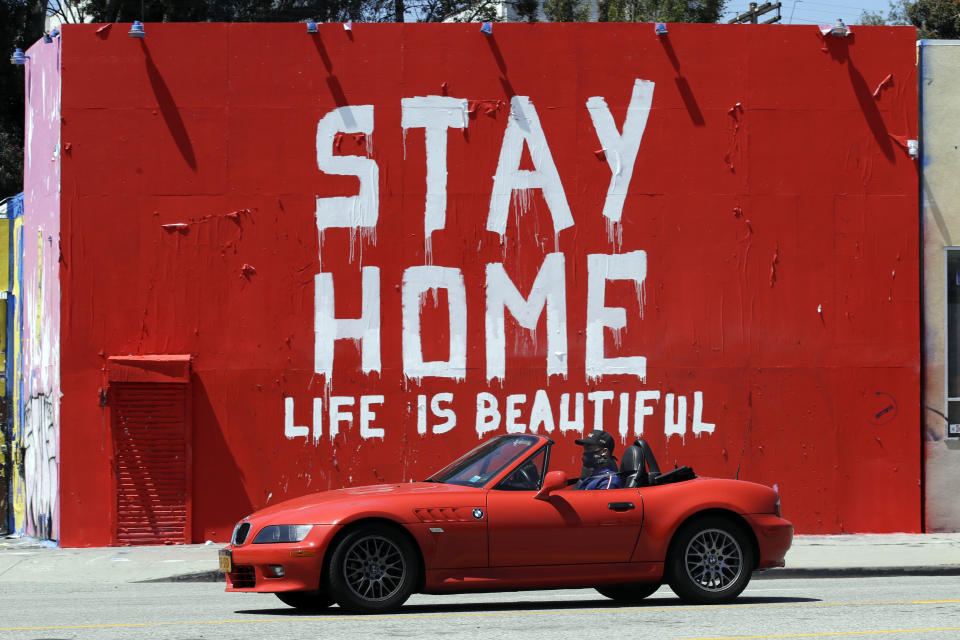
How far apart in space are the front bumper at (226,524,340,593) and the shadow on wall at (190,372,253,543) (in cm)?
688

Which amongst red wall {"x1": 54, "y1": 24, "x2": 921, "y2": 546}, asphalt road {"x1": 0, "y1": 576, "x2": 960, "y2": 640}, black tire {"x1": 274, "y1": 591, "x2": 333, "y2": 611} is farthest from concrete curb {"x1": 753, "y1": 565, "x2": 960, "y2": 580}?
black tire {"x1": 274, "y1": 591, "x2": 333, "y2": 611}

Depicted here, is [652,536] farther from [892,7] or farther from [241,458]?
[892,7]

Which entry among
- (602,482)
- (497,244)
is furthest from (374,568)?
(497,244)

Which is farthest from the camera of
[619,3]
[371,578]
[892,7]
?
[892,7]

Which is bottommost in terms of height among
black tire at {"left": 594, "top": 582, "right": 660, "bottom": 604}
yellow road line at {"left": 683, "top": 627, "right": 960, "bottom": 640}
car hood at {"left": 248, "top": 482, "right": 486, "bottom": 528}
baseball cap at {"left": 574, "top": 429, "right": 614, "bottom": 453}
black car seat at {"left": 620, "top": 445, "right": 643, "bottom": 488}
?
black tire at {"left": 594, "top": 582, "right": 660, "bottom": 604}

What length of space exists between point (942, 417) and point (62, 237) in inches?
446

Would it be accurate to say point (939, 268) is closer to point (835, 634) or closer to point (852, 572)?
point (852, 572)

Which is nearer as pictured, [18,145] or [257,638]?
[257,638]

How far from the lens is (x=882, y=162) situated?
57.3ft

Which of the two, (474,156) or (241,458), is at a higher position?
(474,156)

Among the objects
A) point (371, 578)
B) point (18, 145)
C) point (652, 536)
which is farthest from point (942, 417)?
point (18, 145)

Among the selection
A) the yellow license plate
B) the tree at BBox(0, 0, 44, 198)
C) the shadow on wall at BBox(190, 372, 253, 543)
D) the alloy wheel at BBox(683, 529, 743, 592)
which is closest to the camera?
the yellow license plate

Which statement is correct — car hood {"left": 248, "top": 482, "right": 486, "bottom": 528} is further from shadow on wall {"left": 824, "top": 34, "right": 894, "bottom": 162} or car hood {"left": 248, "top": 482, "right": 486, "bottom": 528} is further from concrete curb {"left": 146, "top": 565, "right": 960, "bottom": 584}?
shadow on wall {"left": 824, "top": 34, "right": 894, "bottom": 162}

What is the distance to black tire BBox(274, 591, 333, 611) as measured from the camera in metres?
10.3
